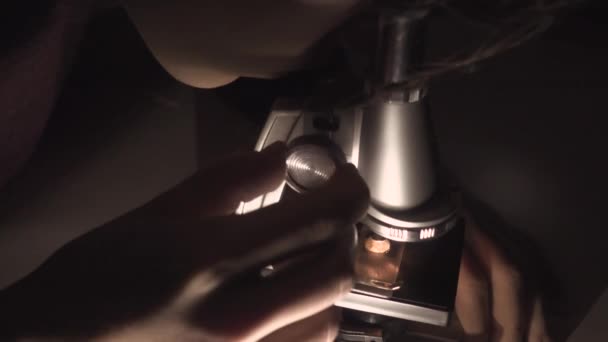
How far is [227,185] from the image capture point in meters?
0.49

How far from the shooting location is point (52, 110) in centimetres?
84

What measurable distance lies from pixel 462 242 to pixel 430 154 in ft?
0.48

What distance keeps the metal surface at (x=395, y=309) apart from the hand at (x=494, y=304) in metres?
0.14

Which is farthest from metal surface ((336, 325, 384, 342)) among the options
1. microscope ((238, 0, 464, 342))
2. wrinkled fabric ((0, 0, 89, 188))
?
wrinkled fabric ((0, 0, 89, 188))

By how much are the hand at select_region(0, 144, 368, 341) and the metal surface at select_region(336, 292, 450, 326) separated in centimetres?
15

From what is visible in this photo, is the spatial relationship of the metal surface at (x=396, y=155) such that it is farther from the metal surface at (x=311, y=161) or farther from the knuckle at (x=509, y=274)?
the knuckle at (x=509, y=274)

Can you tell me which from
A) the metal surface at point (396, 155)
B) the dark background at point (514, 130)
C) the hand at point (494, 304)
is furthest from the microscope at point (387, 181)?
the dark background at point (514, 130)

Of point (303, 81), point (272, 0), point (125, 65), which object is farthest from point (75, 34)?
point (272, 0)

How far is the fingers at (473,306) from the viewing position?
28.4 inches

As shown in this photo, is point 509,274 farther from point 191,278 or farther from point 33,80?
point 33,80

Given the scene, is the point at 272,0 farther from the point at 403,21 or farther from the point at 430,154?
the point at 430,154

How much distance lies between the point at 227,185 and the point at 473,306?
405 mm

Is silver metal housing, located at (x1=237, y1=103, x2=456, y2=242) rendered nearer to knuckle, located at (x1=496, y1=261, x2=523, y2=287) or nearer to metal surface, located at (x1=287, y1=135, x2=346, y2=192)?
metal surface, located at (x1=287, y1=135, x2=346, y2=192)

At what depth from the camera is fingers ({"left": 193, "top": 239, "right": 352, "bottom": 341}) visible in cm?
40
